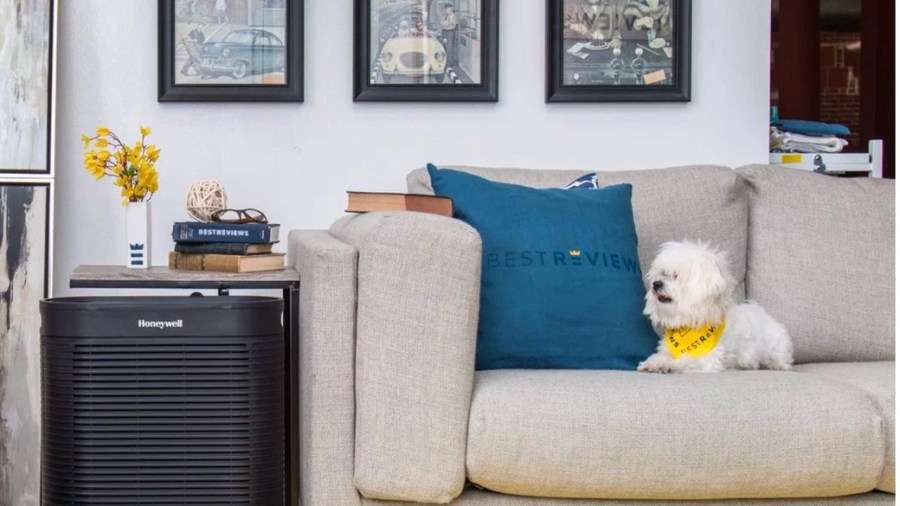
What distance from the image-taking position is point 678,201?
9.16ft

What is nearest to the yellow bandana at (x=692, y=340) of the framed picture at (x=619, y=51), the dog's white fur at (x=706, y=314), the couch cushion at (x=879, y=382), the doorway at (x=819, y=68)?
the dog's white fur at (x=706, y=314)

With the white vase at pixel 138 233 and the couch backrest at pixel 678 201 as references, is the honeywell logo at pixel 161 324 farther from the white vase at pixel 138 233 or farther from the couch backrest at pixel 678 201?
the couch backrest at pixel 678 201

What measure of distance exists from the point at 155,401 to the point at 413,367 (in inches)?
19.6

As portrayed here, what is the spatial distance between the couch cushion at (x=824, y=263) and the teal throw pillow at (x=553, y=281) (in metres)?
0.46

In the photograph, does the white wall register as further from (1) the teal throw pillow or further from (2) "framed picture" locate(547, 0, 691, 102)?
(1) the teal throw pillow

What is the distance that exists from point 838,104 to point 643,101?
1017cm

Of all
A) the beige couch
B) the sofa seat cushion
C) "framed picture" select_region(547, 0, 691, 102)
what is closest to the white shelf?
"framed picture" select_region(547, 0, 691, 102)

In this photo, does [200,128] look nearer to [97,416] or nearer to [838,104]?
[97,416]

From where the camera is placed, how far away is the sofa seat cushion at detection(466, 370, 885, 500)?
6.54 ft

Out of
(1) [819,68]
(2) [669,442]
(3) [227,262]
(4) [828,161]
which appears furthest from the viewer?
(1) [819,68]

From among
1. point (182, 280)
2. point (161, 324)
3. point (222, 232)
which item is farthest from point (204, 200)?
point (161, 324)

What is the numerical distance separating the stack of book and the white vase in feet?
0.39

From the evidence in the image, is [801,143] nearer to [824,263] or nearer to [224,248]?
[824,263]

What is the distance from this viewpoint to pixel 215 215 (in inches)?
108
